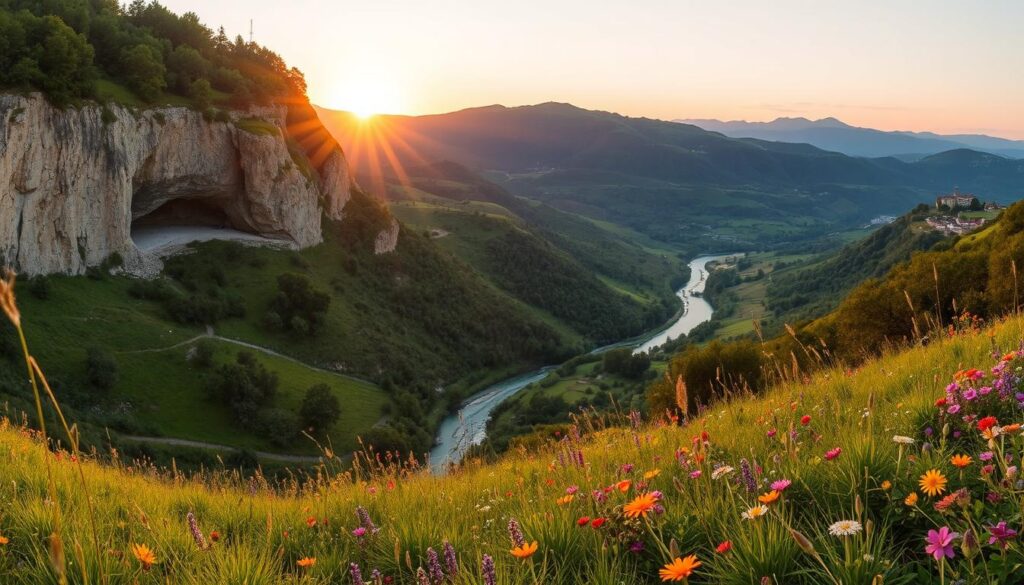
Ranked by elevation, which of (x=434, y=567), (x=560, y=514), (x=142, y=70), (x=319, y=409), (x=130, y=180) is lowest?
(x=319, y=409)

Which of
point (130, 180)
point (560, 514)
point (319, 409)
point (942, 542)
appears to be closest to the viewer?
point (942, 542)

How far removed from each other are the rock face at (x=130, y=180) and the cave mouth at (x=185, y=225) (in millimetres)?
199

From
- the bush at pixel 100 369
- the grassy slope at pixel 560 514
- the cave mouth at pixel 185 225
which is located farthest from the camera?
the cave mouth at pixel 185 225

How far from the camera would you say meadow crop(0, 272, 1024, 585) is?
3215 millimetres

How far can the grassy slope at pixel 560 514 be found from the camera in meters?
3.61

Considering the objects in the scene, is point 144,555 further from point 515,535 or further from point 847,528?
point 847,528

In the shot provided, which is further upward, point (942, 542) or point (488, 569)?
point (942, 542)

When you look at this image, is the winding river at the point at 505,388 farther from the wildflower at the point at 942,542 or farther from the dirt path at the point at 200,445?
the dirt path at the point at 200,445

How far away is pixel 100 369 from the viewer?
51.5m

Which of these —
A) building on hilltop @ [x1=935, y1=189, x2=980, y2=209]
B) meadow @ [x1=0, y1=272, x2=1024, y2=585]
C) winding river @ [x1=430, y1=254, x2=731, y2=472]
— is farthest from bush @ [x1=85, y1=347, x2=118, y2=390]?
building on hilltop @ [x1=935, y1=189, x2=980, y2=209]

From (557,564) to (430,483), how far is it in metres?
3.33

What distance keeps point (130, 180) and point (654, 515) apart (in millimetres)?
76163

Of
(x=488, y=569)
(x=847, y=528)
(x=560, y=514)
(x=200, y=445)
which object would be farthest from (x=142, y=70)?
(x=847, y=528)

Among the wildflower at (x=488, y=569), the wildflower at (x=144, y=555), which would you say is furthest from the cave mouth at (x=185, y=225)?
the wildflower at (x=488, y=569)
